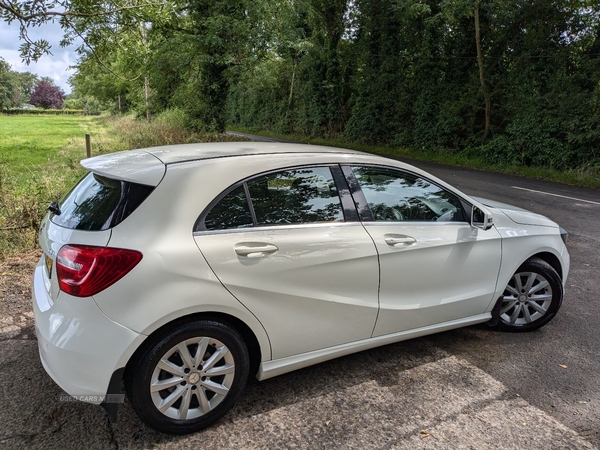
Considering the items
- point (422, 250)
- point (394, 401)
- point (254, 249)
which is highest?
point (254, 249)

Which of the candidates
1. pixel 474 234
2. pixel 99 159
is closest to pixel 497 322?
pixel 474 234

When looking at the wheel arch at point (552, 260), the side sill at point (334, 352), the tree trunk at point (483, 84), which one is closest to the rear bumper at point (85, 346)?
the side sill at point (334, 352)

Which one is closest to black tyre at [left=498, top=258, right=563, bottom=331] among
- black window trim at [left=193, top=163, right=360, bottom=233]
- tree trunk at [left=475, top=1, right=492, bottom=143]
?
black window trim at [left=193, top=163, right=360, bottom=233]

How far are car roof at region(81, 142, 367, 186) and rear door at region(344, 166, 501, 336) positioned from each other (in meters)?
0.42

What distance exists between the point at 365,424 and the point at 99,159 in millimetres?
2401

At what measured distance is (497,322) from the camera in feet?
12.1

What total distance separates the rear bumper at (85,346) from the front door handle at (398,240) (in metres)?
1.67

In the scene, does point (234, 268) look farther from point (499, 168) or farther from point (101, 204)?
point (499, 168)

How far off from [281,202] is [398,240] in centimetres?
87

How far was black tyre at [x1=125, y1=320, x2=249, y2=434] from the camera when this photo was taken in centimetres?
230

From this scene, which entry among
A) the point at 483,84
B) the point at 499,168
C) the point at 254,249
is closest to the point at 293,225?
the point at 254,249

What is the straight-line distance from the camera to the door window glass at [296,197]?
268cm

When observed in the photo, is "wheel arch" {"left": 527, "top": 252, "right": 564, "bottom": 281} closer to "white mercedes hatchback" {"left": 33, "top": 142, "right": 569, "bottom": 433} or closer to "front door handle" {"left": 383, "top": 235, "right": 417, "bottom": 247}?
"white mercedes hatchback" {"left": 33, "top": 142, "right": 569, "bottom": 433}

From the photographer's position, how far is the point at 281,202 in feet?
9.12
